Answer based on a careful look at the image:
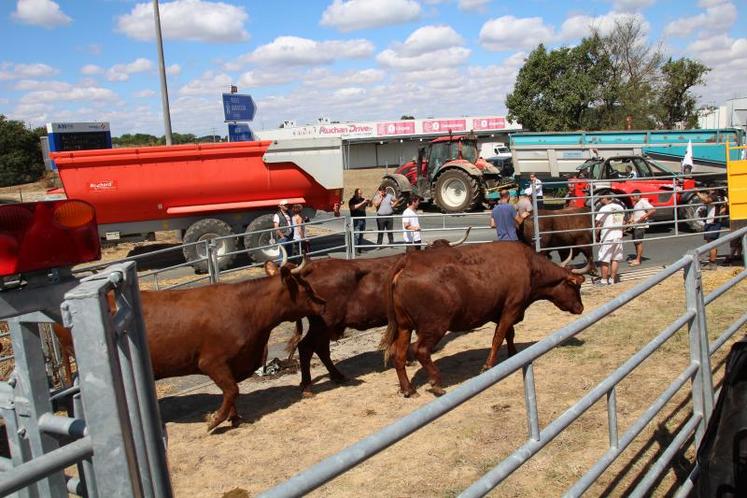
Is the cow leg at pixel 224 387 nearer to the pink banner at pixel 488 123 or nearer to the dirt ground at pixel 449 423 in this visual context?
the dirt ground at pixel 449 423

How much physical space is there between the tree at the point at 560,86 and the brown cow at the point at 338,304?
3000 cm

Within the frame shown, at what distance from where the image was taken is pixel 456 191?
21.8m

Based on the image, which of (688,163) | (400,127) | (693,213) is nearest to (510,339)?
(693,213)

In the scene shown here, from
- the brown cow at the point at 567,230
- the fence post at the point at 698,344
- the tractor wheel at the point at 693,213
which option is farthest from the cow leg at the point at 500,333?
the tractor wheel at the point at 693,213

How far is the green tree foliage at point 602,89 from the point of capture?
34875 millimetres

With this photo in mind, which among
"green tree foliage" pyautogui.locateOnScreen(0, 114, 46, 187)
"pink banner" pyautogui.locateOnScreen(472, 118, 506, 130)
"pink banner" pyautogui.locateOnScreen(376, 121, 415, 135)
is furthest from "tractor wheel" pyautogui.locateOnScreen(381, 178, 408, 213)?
"green tree foliage" pyautogui.locateOnScreen(0, 114, 46, 187)

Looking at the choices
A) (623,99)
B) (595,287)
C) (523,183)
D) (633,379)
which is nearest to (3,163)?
(523,183)

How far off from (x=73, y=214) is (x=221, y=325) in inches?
174

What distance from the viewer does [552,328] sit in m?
8.89

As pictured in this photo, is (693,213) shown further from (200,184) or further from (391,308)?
(200,184)

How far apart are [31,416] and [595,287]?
1008 cm

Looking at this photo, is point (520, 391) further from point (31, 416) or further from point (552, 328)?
point (31, 416)

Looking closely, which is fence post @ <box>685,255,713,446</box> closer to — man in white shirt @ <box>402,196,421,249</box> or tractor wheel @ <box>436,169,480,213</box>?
man in white shirt @ <box>402,196,421,249</box>

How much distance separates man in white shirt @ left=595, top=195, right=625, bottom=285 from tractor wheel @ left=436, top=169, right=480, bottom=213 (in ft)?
32.2
